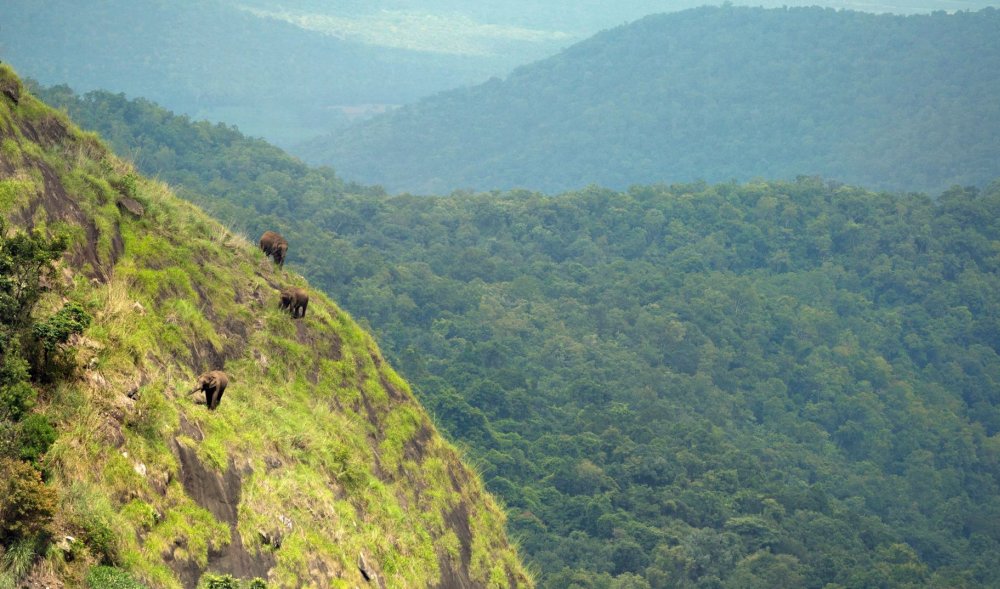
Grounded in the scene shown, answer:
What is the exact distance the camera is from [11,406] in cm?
1321

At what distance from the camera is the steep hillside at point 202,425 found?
14.0m

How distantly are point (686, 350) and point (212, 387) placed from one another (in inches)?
4214

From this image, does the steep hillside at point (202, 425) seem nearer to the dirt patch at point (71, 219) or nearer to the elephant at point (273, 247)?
the dirt patch at point (71, 219)

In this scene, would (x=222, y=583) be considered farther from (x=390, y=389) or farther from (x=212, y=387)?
(x=390, y=389)

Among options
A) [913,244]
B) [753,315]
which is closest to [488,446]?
[753,315]

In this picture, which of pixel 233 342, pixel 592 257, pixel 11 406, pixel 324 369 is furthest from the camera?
pixel 592 257

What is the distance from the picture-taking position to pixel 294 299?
24.6m

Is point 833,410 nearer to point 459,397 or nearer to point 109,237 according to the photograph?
point 459,397

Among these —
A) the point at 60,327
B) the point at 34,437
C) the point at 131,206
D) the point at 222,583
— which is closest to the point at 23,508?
the point at 34,437

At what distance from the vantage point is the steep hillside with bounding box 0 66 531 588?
14.0 m

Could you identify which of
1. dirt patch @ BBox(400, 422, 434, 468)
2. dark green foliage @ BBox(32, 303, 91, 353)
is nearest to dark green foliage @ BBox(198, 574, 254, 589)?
dark green foliage @ BBox(32, 303, 91, 353)

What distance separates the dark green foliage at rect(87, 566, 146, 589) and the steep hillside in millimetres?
49

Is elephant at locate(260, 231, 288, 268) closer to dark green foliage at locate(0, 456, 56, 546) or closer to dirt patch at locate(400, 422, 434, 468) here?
dirt patch at locate(400, 422, 434, 468)

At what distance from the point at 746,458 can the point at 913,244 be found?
69042 millimetres
